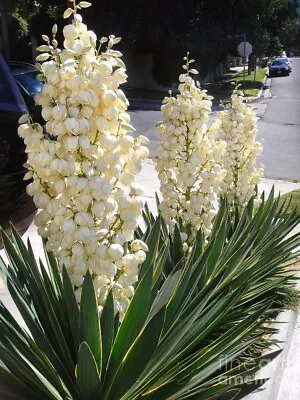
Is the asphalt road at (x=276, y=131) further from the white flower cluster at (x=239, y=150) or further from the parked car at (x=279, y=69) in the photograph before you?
the parked car at (x=279, y=69)

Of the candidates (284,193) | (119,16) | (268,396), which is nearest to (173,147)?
(268,396)

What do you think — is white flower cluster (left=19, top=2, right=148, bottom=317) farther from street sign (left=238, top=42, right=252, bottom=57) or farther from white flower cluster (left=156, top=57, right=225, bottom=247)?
street sign (left=238, top=42, right=252, bottom=57)

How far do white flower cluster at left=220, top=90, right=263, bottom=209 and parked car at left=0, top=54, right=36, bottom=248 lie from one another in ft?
5.24

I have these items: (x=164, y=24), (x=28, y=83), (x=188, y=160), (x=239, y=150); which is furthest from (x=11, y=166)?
(x=164, y=24)

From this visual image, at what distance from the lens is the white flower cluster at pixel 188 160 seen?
11.6 ft

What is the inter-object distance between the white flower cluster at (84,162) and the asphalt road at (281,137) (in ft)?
24.5

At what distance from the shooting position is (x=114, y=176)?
2.26 metres

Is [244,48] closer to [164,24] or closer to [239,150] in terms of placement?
[164,24]

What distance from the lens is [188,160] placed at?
3.59m

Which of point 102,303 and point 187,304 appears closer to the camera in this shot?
point 102,303

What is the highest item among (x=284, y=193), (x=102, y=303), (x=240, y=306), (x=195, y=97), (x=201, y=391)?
(x=195, y=97)

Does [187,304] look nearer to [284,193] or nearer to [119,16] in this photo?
[284,193]

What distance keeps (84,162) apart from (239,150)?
2689 millimetres

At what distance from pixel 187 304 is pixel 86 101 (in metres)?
1.07
